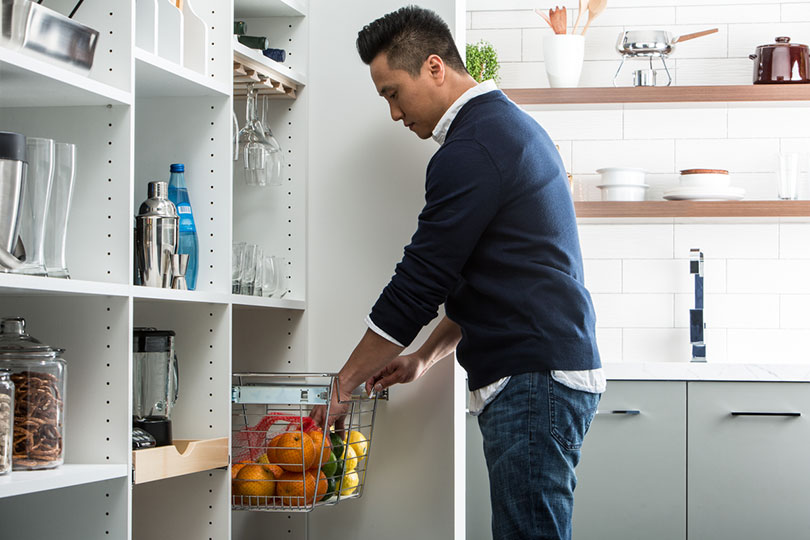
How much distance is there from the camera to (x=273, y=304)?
1.99 metres

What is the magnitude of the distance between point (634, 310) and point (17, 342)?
2.67 metres

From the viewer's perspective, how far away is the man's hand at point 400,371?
1952 mm

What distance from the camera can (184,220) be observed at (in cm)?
179

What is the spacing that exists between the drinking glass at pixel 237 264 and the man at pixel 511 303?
44 centimetres

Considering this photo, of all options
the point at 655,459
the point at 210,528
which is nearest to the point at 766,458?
the point at 655,459

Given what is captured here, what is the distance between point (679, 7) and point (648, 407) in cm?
161

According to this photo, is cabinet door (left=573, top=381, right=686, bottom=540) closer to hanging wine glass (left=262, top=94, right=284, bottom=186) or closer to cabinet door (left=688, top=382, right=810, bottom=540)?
cabinet door (left=688, top=382, right=810, bottom=540)

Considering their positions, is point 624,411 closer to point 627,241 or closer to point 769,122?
point 627,241

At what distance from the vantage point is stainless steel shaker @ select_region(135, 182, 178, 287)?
166 centimetres

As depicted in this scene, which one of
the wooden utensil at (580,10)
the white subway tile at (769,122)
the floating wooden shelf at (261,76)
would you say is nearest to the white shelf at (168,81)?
the floating wooden shelf at (261,76)

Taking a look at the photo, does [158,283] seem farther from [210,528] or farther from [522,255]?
[522,255]

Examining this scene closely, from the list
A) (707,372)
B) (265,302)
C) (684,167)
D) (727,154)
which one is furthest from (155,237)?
(727,154)

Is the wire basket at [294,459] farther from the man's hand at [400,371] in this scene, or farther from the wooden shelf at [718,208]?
the wooden shelf at [718,208]

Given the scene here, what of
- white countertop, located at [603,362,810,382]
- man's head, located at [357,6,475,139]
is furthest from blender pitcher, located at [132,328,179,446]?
white countertop, located at [603,362,810,382]
